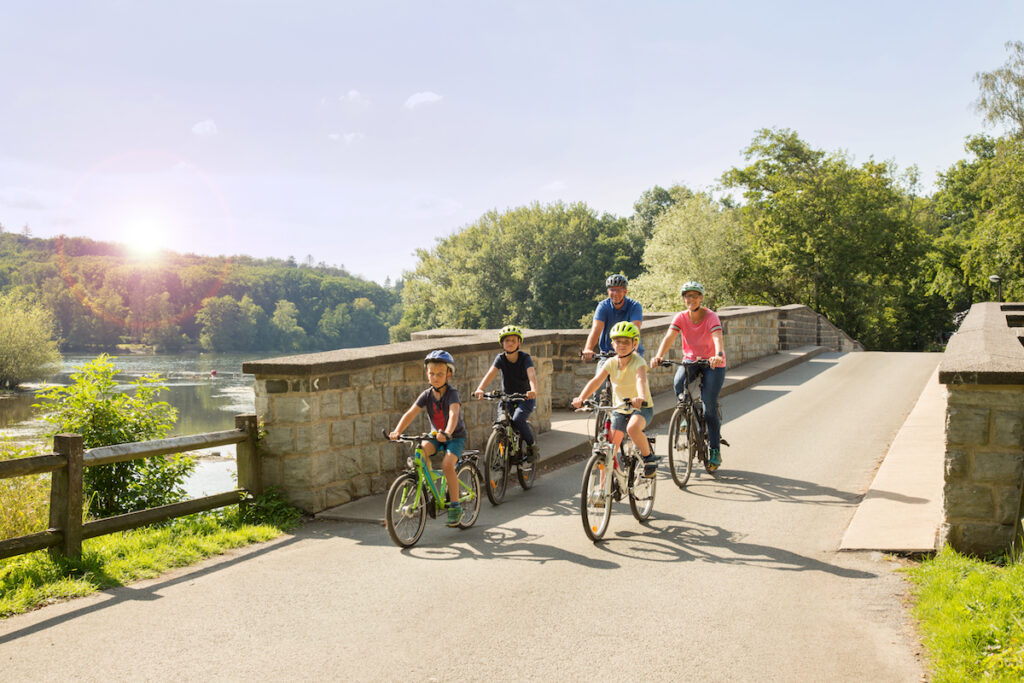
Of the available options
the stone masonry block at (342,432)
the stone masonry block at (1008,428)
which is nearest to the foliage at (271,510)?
the stone masonry block at (342,432)

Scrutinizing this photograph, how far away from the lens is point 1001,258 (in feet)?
110

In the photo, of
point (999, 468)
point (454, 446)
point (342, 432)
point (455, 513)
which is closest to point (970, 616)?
point (999, 468)

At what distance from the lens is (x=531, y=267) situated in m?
70.4

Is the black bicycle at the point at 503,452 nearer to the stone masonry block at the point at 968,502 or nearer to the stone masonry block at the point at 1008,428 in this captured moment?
the stone masonry block at the point at 968,502

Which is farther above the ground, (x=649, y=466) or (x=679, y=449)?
(x=649, y=466)

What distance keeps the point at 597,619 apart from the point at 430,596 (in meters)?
1.08

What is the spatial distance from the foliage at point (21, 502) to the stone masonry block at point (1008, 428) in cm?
728

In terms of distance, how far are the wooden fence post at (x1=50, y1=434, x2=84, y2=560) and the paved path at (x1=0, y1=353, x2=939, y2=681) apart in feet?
1.96

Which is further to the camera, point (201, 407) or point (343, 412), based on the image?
point (201, 407)

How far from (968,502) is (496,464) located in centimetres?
396

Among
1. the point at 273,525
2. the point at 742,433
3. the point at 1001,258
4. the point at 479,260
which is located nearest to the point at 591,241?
the point at 479,260

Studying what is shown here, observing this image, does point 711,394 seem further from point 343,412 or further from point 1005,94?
point 1005,94

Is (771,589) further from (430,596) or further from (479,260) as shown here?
(479,260)

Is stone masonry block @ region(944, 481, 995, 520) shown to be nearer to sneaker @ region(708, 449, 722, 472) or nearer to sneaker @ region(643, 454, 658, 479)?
sneaker @ region(643, 454, 658, 479)
